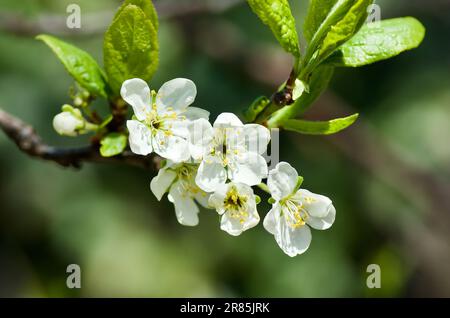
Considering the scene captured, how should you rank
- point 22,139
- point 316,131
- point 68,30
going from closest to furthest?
point 316,131
point 22,139
point 68,30

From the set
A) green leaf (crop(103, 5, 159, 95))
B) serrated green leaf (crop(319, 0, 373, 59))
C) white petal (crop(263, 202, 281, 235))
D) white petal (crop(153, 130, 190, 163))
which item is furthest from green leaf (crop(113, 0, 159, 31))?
white petal (crop(263, 202, 281, 235))

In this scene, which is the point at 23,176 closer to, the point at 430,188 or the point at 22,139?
the point at 22,139

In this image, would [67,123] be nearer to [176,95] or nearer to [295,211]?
[176,95]

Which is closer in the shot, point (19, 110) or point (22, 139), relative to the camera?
point (22, 139)

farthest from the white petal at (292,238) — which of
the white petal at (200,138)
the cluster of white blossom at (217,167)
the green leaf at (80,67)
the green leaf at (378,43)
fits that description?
the green leaf at (80,67)

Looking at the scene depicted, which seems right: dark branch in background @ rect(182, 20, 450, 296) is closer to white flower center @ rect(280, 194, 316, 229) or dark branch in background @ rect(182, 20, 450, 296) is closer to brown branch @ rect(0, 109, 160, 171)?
brown branch @ rect(0, 109, 160, 171)
